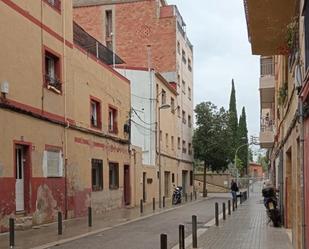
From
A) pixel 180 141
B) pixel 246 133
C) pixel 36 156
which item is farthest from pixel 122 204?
pixel 246 133

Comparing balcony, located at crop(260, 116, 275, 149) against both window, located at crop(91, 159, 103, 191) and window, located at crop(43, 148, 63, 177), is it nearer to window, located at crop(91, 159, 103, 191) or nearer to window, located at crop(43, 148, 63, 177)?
window, located at crop(91, 159, 103, 191)

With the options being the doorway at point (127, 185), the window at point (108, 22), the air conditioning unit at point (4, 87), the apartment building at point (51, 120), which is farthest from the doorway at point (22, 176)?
the window at point (108, 22)

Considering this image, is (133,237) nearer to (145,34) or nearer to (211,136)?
(145,34)

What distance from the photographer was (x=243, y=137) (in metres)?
81.6

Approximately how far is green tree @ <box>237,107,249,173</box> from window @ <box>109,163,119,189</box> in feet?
156

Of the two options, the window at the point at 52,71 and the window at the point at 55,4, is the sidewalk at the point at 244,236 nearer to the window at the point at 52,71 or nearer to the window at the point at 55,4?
the window at the point at 52,71

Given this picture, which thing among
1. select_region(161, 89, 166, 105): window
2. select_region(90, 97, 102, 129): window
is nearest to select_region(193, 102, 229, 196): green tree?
select_region(161, 89, 166, 105): window

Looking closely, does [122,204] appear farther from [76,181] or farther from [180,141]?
[180,141]

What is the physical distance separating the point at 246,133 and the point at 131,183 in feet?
185

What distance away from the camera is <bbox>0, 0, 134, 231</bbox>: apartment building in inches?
711

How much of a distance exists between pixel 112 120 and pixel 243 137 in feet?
174

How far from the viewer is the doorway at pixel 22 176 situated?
61.4ft

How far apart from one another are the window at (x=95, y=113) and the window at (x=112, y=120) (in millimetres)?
1958

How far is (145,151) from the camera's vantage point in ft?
133
